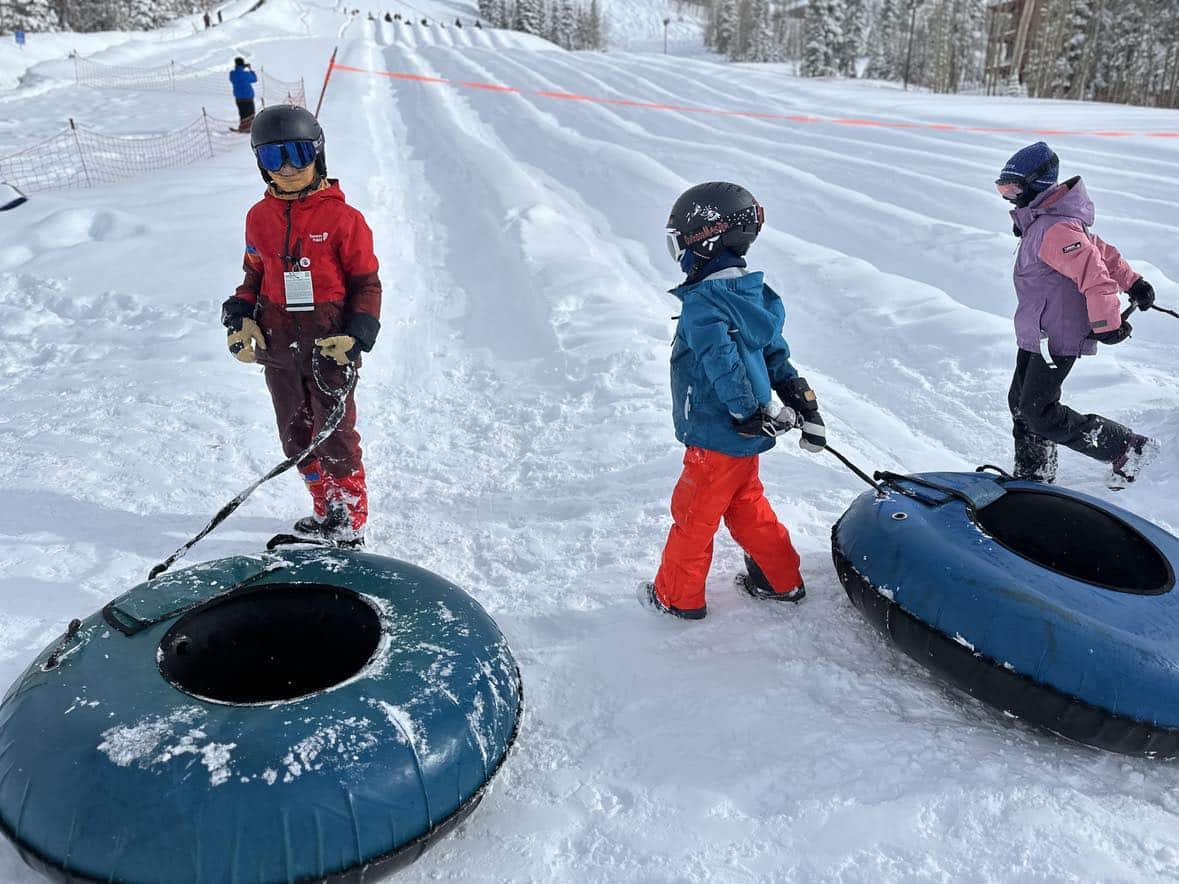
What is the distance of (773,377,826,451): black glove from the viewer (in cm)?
286

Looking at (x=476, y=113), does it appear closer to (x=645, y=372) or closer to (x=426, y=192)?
(x=426, y=192)

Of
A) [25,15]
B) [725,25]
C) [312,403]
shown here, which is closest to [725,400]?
[312,403]

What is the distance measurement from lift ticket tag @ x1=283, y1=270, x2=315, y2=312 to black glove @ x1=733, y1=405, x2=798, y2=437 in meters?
1.80

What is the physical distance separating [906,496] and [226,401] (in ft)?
13.0

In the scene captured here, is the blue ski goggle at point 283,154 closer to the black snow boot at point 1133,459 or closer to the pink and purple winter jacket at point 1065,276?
the pink and purple winter jacket at point 1065,276

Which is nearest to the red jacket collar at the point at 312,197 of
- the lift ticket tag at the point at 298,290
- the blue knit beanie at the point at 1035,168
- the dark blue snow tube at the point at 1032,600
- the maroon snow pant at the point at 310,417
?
the lift ticket tag at the point at 298,290

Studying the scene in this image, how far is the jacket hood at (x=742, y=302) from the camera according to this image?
2758mm

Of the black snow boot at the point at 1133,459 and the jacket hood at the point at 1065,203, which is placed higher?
the jacket hood at the point at 1065,203

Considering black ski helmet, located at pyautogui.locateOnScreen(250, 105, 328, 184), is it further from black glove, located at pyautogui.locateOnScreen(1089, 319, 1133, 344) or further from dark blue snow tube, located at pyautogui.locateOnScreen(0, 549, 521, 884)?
black glove, located at pyautogui.locateOnScreen(1089, 319, 1133, 344)

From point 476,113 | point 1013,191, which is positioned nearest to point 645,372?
point 1013,191

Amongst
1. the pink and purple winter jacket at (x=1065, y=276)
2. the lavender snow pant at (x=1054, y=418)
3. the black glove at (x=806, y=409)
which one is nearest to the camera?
the black glove at (x=806, y=409)

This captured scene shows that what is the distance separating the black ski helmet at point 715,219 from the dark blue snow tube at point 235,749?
1.46m

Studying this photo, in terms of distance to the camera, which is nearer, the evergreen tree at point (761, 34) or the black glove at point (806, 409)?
the black glove at point (806, 409)

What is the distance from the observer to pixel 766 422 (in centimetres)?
277
